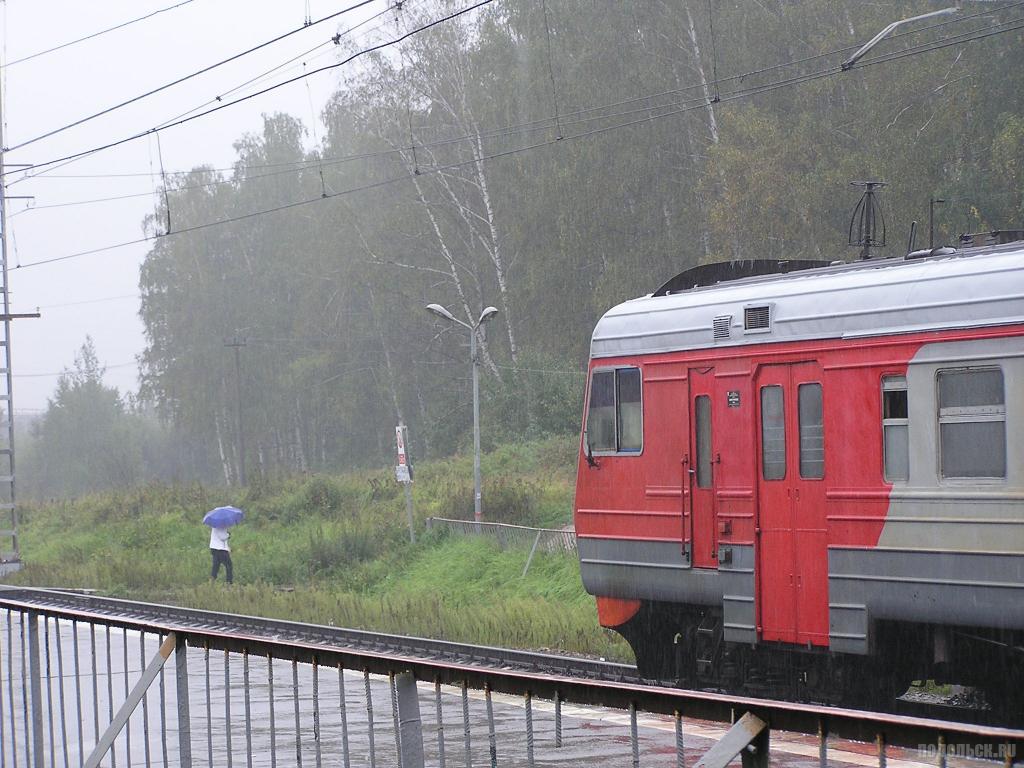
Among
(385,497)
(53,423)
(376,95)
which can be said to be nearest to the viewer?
(385,497)

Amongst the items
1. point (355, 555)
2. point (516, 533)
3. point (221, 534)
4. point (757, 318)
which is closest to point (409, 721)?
point (757, 318)

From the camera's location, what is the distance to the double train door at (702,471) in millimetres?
11602

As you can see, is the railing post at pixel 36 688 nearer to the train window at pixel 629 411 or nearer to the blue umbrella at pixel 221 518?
the train window at pixel 629 411

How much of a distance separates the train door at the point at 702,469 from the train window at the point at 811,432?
93 cm

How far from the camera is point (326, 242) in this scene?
65375 mm

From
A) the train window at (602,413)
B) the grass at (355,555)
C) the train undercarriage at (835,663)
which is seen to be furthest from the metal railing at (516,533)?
the train undercarriage at (835,663)

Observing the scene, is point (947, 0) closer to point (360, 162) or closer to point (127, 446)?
point (360, 162)

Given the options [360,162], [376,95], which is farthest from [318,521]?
[360,162]

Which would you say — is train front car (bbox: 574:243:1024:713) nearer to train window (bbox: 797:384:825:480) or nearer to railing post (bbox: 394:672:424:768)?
train window (bbox: 797:384:825:480)

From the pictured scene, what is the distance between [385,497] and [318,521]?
291cm

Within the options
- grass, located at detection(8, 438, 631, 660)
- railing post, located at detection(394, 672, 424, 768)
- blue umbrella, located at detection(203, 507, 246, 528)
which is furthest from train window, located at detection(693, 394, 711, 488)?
blue umbrella, located at detection(203, 507, 246, 528)

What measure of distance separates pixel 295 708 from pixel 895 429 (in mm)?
5723

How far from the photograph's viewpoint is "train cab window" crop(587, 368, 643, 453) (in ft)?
41.4

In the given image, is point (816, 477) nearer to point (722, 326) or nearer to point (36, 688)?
point (722, 326)
